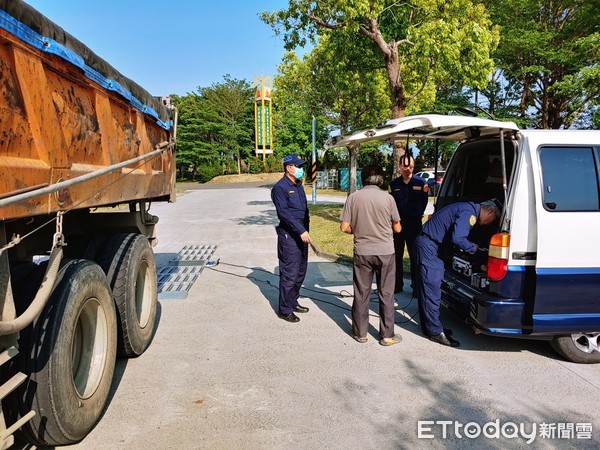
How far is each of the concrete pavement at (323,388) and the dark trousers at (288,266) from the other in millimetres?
259

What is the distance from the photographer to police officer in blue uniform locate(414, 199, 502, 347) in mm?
4195

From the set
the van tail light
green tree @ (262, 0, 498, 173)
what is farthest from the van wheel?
green tree @ (262, 0, 498, 173)

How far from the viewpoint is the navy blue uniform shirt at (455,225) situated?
13.4 ft

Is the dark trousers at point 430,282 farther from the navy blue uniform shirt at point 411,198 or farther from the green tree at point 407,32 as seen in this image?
the green tree at point 407,32

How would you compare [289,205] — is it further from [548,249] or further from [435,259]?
[548,249]

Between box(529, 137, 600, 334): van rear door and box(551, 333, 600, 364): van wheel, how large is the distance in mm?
219

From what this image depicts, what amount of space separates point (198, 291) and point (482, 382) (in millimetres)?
4164

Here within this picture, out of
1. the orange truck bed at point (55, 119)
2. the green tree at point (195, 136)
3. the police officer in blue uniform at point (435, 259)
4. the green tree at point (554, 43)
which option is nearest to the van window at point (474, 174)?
the police officer in blue uniform at point (435, 259)

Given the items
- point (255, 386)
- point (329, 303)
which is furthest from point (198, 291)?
point (255, 386)

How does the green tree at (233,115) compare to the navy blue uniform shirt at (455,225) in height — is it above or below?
A: above

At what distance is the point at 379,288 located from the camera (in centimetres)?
446

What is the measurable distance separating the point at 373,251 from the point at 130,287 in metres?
2.28

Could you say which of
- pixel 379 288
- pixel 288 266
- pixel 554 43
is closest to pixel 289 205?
pixel 288 266

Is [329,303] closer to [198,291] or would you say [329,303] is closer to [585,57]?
[198,291]
